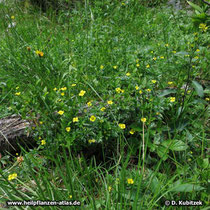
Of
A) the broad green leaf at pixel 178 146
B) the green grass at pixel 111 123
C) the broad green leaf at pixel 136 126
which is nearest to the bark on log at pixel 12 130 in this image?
the green grass at pixel 111 123

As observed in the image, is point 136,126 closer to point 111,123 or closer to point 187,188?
point 111,123

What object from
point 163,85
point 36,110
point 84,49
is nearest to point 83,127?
point 36,110

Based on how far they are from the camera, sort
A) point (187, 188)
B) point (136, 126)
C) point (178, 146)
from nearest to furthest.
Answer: point (187, 188) → point (178, 146) → point (136, 126)

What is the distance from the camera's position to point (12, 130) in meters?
1.77

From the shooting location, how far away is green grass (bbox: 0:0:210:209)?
1298 mm

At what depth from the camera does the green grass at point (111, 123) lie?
Result: 1.30 metres

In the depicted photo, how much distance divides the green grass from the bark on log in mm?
87

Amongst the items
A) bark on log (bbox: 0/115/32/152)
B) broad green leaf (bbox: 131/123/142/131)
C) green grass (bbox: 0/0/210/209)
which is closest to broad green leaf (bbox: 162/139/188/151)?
green grass (bbox: 0/0/210/209)

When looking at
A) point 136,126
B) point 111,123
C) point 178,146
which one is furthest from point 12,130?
point 178,146

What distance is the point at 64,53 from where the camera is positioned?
2646 millimetres

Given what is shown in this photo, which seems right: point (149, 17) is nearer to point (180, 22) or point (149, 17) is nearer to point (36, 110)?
point (180, 22)

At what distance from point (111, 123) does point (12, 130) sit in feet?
2.73

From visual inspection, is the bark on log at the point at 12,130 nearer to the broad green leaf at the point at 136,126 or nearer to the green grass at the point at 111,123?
the green grass at the point at 111,123

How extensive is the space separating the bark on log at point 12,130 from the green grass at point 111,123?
9 cm
